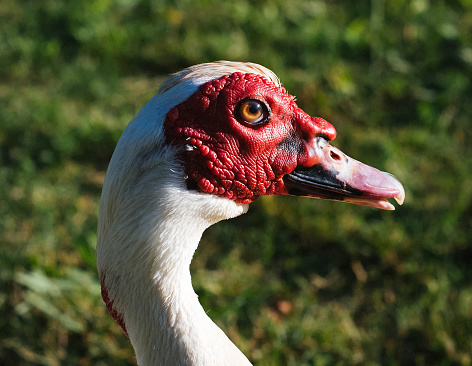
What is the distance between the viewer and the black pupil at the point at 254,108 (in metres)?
1.68

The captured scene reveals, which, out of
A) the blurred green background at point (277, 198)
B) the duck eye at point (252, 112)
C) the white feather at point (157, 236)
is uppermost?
the duck eye at point (252, 112)

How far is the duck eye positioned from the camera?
1.68 m

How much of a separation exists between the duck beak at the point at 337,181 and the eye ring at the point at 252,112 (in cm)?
22

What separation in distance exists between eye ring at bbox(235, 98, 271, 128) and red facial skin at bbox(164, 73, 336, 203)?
0.03 feet

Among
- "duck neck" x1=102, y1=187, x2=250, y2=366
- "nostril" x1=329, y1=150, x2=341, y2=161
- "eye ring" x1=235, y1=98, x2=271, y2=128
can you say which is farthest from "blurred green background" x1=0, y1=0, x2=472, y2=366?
"eye ring" x1=235, y1=98, x2=271, y2=128

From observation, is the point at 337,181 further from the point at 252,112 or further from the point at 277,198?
the point at 277,198

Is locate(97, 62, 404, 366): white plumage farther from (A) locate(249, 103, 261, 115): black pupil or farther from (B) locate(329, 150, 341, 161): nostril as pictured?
(B) locate(329, 150, 341, 161): nostril

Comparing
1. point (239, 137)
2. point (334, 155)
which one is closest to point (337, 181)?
point (334, 155)

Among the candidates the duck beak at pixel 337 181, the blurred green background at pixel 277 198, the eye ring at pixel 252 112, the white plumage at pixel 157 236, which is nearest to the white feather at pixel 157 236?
the white plumage at pixel 157 236

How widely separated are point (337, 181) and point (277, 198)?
1769 millimetres

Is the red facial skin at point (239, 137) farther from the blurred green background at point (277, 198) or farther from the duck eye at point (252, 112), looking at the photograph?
the blurred green background at point (277, 198)

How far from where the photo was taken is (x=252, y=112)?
169 centimetres

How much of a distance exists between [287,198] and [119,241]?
2.12 metres

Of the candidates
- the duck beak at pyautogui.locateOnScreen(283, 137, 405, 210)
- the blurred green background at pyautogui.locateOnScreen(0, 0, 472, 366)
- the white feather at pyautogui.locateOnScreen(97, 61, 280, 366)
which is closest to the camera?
the white feather at pyautogui.locateOnScreen(97, 61, 280, 366)
